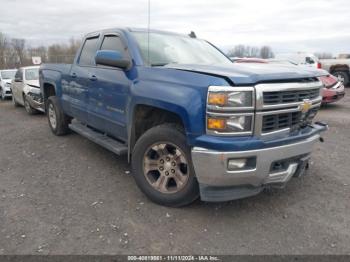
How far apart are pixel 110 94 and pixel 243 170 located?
217 cm

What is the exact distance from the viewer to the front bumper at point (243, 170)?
2906 mm

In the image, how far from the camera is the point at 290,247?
2.86 m

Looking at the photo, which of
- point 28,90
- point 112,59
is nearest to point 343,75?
point 28,90

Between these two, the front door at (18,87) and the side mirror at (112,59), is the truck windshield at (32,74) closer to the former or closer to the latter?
the front door at (18,87)

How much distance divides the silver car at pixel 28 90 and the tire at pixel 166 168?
6776mm

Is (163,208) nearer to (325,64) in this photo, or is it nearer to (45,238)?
(45,238)

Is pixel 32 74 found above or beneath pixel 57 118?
above

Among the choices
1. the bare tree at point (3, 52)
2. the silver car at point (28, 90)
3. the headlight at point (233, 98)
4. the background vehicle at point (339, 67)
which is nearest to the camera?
the headlight at point (233, 98)

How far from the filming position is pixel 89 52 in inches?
206

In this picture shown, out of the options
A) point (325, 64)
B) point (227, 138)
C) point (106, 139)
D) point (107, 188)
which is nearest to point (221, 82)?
point (227, 138)

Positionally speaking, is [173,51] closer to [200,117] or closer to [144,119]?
[144,119]

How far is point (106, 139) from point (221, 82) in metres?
2.39

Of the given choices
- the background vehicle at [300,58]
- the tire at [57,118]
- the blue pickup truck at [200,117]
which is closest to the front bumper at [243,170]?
the blue pickup truck at [200,117]

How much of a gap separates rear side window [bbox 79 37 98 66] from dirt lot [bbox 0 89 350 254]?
161 centimetres
